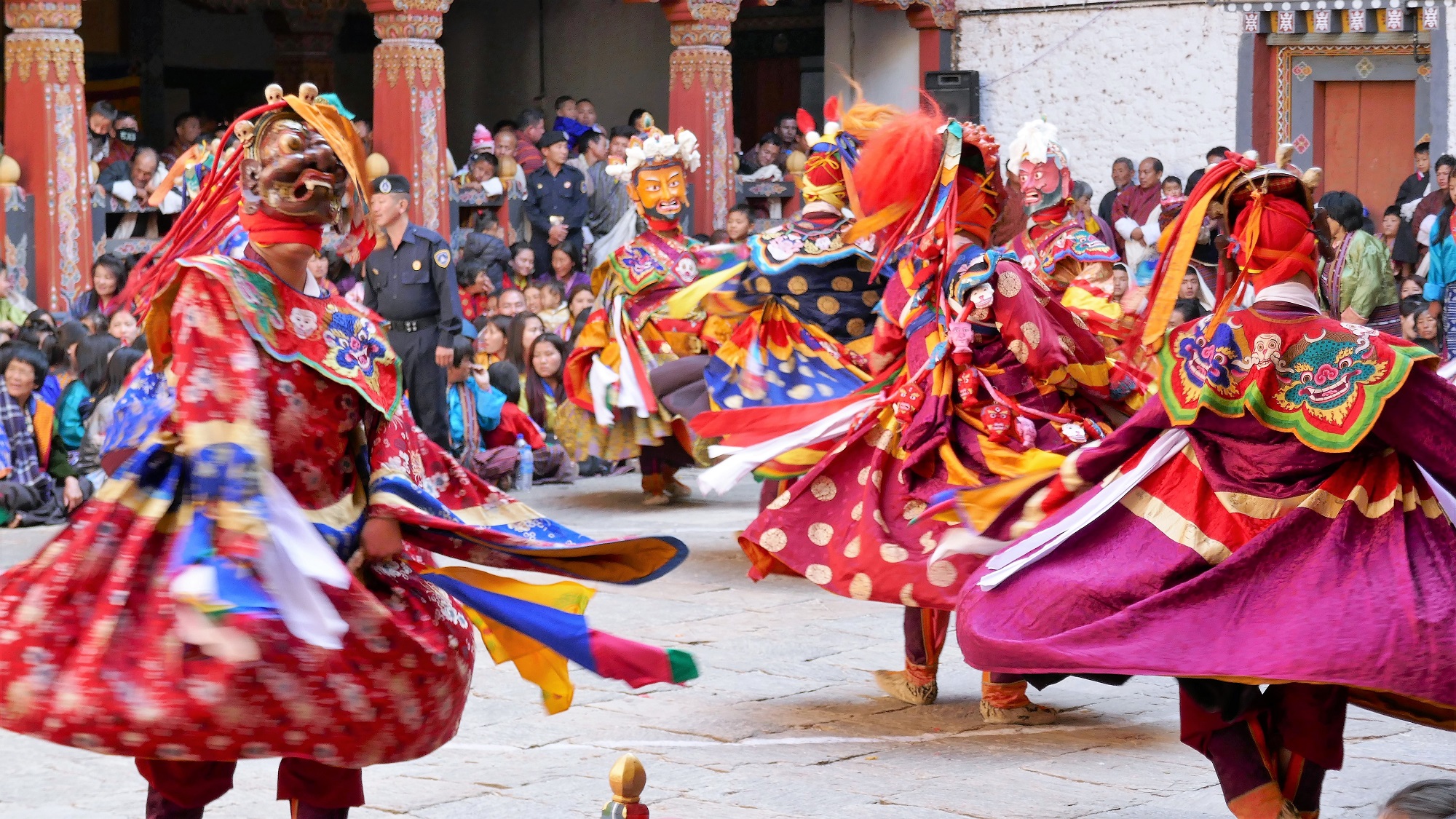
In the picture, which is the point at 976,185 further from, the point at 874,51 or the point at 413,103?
the point at 874,51

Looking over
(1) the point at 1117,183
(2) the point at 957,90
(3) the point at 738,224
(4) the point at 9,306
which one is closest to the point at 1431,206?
(1) the point at 1117,183

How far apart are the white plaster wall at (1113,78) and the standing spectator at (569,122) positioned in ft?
12.5

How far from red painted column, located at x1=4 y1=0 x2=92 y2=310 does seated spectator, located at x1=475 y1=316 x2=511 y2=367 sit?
220cm

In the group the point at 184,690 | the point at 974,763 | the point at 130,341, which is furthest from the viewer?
the point at 130,341

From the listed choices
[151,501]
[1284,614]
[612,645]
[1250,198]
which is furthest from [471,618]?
[1250,198]

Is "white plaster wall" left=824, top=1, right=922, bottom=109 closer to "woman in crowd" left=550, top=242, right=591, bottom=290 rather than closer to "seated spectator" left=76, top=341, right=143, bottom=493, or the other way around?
"woman in crowd" left=550, top=242, right=591, bottom=290

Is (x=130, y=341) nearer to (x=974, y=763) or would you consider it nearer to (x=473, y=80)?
(x=974, y=763)

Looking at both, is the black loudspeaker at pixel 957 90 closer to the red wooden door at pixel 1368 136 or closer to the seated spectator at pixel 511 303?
the red wooden door at pixel 1368 136

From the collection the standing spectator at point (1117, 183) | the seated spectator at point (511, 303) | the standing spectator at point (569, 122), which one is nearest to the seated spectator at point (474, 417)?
the seated spectator at point (511, 303)

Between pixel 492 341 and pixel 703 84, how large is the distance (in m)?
5.01

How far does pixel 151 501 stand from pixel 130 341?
555cm

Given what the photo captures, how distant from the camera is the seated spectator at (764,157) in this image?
15766 millimetres

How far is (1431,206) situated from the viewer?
12.3 m

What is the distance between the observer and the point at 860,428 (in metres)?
5.07
